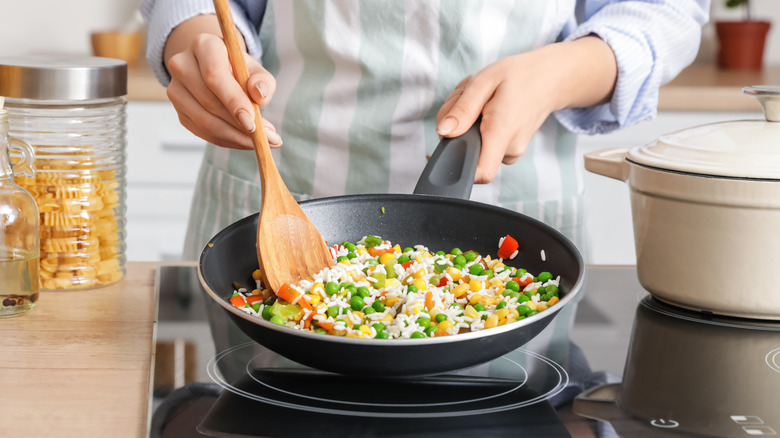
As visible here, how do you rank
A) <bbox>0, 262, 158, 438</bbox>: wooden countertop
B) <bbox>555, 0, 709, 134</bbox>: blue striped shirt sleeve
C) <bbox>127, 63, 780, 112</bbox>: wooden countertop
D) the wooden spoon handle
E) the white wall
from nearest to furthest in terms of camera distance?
<bbox>0, 262, 158, 438</bbox>: wooden countertop → the wooden spoon handle → <bbox>555, 0, 709, 134</bbox>: blue striped shirt sleeve → <bbox>127, 63, 780, 112</bbox>: wooden countertop → the white wall

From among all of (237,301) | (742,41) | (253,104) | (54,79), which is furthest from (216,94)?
(742,41)

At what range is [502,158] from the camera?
0.95m

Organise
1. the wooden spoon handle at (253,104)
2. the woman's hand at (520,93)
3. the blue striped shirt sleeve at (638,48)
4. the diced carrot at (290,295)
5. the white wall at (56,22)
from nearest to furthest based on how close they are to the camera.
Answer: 1. the diced carrot at (290,295)
2. the wooden spoon handle at (253,104)
3. the woman's hand at (520,93)
4. the blue striped shirt sleeve at (638,48)
5. the white wall at (56,22)

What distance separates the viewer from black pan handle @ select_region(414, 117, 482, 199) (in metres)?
0.86

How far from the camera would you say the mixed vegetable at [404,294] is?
2.19 ft

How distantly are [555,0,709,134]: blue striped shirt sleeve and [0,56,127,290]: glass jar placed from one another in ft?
2.13

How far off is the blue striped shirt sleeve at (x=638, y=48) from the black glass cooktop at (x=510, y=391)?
449 millimetres

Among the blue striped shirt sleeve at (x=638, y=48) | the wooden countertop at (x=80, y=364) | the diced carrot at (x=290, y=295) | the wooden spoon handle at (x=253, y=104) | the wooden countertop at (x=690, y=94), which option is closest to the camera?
the wooden countertop at (x=80, y=364)

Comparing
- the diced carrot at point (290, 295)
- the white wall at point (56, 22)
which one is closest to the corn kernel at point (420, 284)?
the diced carrot at point (290, 295)

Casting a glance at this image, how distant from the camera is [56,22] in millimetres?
2740

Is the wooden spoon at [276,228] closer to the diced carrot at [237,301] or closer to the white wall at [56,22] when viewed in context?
the diced carrot at [237,301]

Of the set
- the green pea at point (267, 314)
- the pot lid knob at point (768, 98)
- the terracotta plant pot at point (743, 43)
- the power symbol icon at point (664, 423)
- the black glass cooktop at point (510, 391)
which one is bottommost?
the black glass cooktop at point (510, 391)

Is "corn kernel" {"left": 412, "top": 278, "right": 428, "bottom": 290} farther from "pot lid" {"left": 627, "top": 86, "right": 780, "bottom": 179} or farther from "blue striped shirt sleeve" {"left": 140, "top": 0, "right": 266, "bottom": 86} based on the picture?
"blue striped shirt sleeve" {"left": 140, "top": 0, "right": 266, "bottom": 86}

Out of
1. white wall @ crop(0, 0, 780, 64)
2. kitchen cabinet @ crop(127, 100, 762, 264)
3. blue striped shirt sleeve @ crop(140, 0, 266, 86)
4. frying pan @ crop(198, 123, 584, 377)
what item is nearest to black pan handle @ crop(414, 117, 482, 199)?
frying pan @ crop(198, 123, 584, 377)
